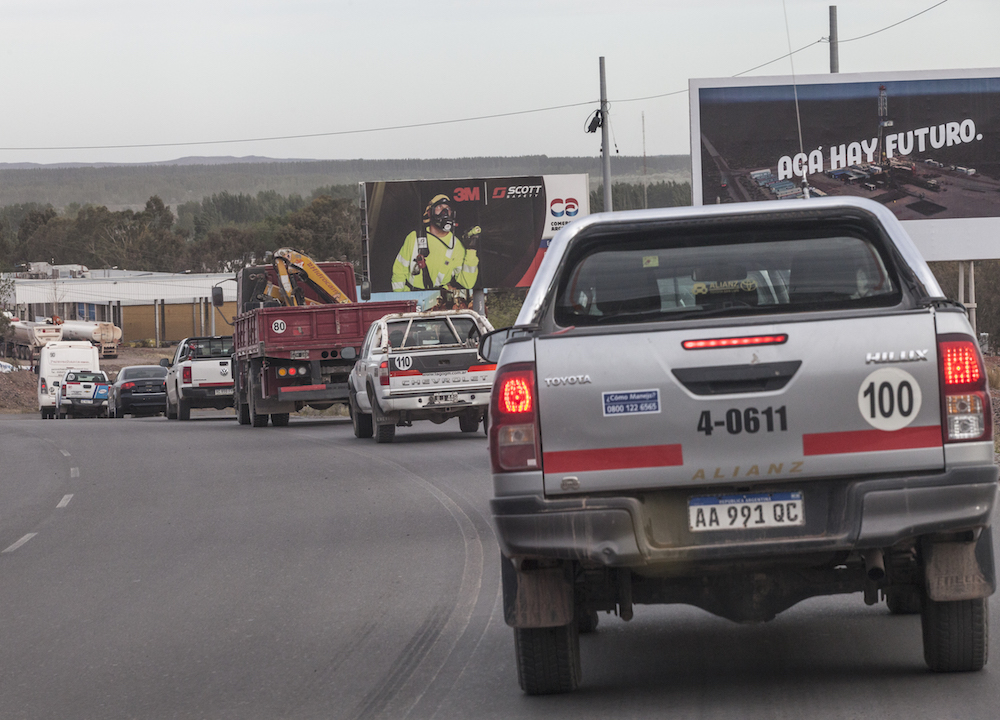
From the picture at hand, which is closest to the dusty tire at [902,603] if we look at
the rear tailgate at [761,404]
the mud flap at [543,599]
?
the rear tailgate at [761,404]

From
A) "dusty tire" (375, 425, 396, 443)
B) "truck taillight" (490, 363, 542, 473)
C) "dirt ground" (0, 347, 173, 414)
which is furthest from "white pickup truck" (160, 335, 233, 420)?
"truck taillight" (490, 363, 542, 473)

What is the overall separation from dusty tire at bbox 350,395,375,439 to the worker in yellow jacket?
30.8m

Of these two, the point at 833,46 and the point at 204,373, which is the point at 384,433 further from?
the point at 833,46

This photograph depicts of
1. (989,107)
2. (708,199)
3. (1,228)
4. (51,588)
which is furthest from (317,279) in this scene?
(1,228)

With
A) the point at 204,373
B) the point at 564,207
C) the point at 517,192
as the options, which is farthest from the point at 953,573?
the point at 564,207

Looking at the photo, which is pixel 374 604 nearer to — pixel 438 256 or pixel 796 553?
pixel 796 553

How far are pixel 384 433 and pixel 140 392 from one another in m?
21.0

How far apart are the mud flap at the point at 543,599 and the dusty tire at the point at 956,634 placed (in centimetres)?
143

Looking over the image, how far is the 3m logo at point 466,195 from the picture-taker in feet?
175

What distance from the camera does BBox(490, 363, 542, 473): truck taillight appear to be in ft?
17.0

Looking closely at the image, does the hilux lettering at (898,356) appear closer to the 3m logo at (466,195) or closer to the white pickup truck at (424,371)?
the white pickup truck at (424,371)

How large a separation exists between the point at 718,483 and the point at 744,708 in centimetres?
95

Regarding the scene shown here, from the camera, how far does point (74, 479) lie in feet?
59.5

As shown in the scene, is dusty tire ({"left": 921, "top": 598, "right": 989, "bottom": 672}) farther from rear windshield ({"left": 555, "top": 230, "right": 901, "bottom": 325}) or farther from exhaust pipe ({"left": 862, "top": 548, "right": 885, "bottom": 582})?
rear windshield ({"left": 555, "top": 230, "right": 901, "bottom": 325})
